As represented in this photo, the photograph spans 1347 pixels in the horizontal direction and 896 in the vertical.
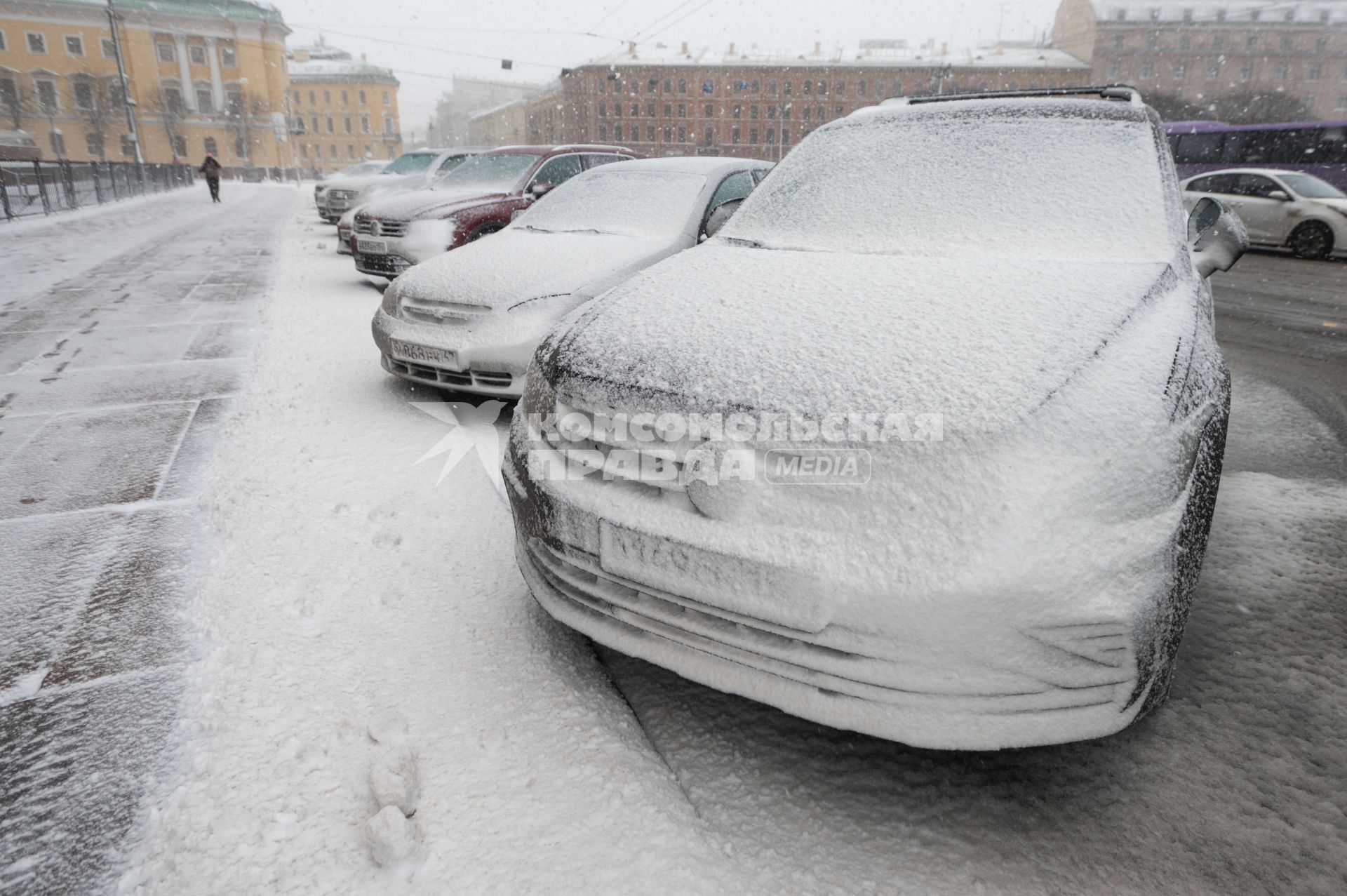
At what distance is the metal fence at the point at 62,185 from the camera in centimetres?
1639

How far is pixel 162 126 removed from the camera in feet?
237

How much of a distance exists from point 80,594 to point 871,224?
311cm

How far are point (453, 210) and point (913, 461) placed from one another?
7462 millimetres

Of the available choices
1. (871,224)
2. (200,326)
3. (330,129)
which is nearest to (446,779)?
(871,224)

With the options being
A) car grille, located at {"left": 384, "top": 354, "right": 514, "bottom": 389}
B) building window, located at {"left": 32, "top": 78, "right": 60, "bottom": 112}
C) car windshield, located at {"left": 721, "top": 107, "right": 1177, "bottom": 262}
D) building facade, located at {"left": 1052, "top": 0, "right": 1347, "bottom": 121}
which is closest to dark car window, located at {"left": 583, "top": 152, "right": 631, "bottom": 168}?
car grille, located at {"left": 384, "top": 354, "right": 514, "bottom": 389}

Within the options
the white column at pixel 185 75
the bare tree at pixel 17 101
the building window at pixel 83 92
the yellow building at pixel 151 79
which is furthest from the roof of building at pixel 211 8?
the bare tree at pixel 17 101

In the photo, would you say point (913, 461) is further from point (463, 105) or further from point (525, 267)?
point (463, 105)

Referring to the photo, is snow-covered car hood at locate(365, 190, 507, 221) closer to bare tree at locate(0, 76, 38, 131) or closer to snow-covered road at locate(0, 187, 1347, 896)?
snow-covered road at locate(0, 187, 1347, 896)

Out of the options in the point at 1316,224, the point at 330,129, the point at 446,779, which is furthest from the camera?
the point at 330,129

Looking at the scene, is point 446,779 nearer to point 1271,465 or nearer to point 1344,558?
point 1344,558

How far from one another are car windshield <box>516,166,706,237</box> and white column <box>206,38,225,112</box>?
85728mm

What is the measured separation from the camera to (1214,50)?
74.4 metres

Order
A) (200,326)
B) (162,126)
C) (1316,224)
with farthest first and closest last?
1. (162,126)
2. (1316,224)
3. (200,326)

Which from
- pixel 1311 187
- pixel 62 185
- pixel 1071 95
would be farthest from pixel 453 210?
pixel 62 185
